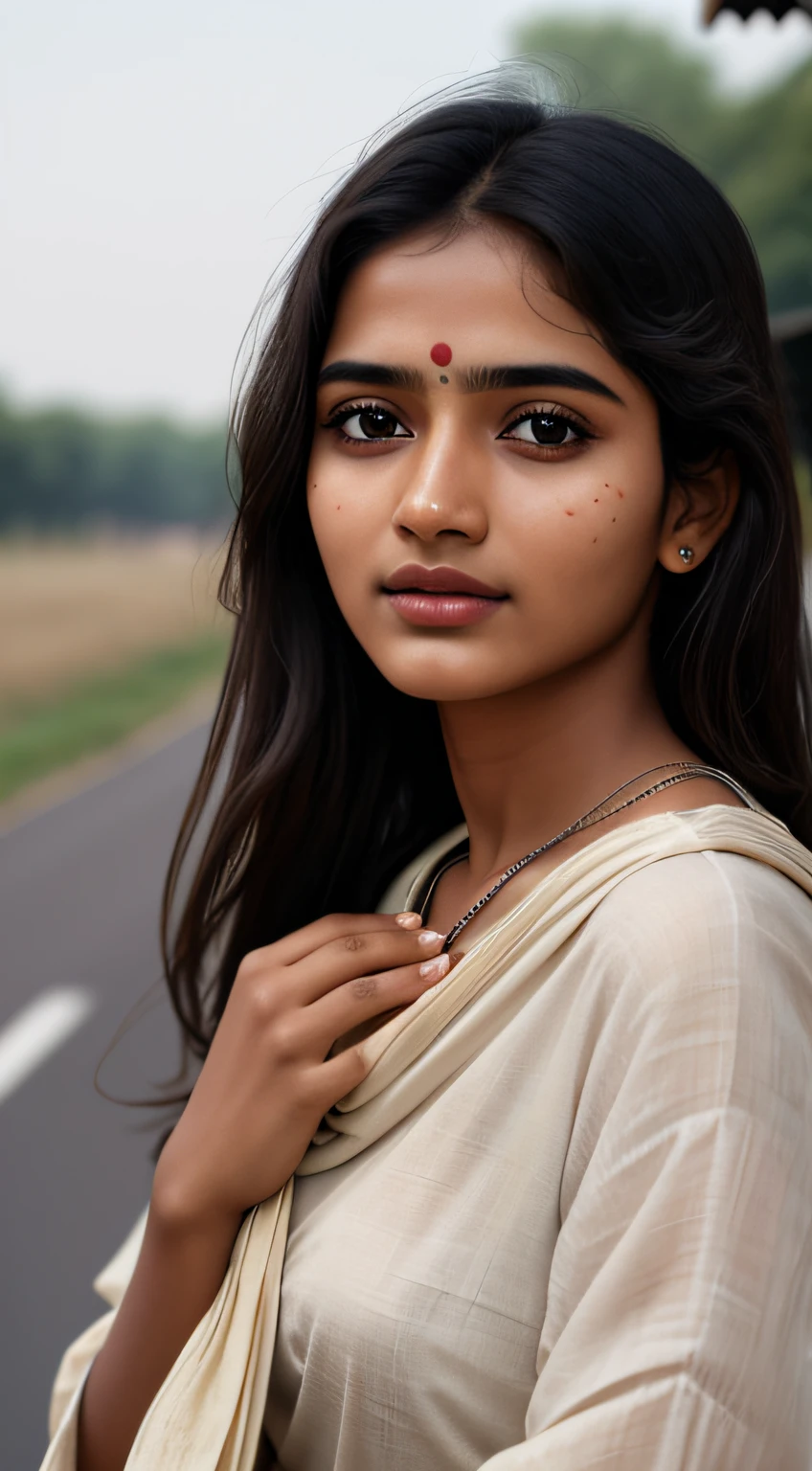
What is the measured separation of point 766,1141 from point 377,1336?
345 millimetres

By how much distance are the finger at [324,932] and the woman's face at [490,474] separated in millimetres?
246

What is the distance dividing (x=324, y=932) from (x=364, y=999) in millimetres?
94

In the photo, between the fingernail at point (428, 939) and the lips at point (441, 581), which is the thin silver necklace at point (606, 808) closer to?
the fingernail at point (428, 939)

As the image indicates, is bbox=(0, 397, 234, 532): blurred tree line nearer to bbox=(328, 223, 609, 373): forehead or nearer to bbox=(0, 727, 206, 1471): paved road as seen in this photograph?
bbox=(0, 727, 206, 1471): paved road

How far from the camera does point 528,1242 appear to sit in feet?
3.22

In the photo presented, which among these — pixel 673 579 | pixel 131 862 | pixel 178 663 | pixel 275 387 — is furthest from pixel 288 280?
pixel 178 663

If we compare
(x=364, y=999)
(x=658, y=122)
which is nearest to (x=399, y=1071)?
(x=364, y=999)

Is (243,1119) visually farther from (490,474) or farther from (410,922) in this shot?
(490,474)

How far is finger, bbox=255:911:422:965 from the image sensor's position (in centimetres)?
123

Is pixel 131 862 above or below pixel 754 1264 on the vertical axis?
above

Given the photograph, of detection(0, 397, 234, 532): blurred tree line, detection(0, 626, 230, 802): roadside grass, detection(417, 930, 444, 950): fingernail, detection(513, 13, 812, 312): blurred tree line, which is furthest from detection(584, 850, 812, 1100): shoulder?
detection(0, 397, 234, 532): blurred tree line

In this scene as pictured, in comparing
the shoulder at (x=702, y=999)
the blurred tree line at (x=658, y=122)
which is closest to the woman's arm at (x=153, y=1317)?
→ the shoulder at (x=702, y=999)

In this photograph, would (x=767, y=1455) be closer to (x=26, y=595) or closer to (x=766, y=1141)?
(x=766, y=1141)

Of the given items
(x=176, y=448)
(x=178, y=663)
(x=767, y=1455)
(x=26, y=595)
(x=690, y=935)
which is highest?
(x=176, y=448)
